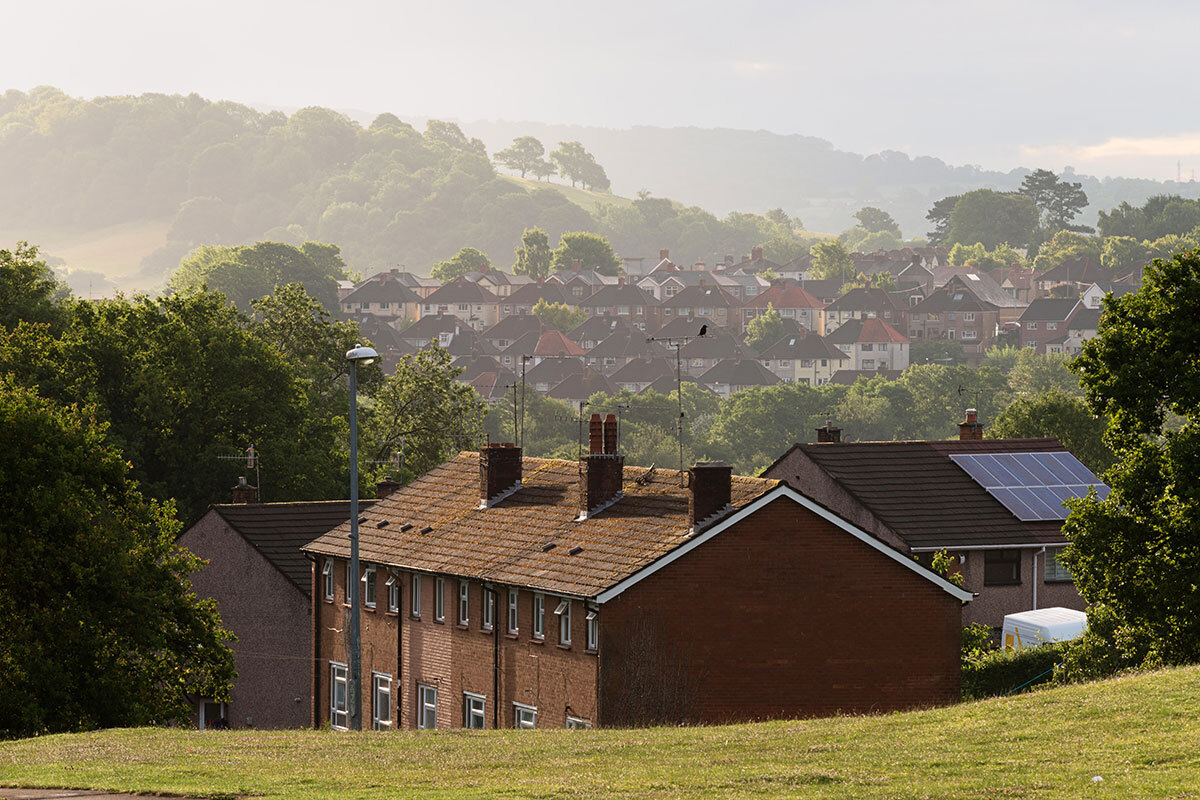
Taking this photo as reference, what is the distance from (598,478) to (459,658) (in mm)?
5633

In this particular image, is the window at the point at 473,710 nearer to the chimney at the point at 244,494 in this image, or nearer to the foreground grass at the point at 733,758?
the foreground grass at the point at 733,758

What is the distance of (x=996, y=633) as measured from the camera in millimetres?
57281

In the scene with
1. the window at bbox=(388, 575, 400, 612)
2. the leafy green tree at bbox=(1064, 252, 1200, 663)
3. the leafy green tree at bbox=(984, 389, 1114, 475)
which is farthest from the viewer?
the leafy green tree at bbox=(984, 389, 1114, 475)

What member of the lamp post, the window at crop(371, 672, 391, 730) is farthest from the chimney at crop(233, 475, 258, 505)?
the lamp post

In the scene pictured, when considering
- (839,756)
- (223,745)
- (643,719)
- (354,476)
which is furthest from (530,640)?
(839,756)

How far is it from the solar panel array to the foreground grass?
1093 inches

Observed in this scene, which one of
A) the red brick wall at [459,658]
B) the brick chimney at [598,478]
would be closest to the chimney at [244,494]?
the red brick wall at [459,658]

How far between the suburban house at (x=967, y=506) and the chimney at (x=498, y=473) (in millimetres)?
11724

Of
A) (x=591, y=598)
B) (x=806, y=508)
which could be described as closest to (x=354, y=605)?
(x=591, y=598)

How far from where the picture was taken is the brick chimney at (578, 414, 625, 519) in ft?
146

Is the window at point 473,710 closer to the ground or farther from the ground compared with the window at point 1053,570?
closer to the ground

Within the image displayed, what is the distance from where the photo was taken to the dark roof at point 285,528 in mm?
53844

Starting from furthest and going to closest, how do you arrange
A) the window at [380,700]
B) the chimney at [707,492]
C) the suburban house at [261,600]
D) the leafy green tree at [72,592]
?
1. the suburban house at [261,600]
2. the window at [380,700]
3. the chimney at [707,492]
4. the leafy green tree at [72,592]

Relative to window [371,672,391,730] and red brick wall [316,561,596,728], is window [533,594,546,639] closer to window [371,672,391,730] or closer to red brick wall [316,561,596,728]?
red brick wall [316,561,596,728]
